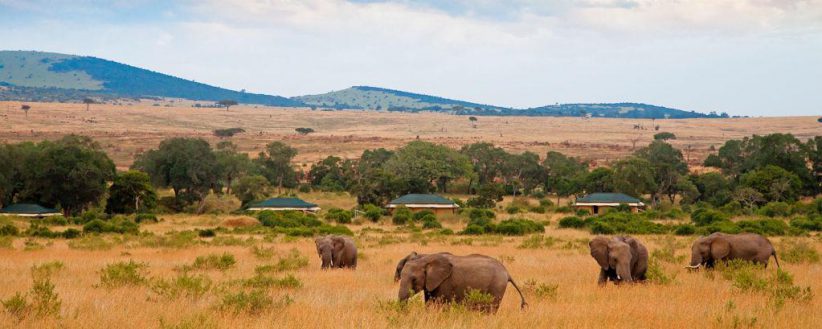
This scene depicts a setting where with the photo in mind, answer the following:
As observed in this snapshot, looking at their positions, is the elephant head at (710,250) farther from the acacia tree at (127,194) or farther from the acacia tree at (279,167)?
the acacia tree at (279,167)

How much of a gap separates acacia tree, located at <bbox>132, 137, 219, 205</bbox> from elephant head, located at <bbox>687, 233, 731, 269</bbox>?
6018cm

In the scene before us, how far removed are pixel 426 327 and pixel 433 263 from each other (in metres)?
2.17

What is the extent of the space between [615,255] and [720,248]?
189 inches

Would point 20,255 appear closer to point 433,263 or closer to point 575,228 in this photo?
point 433,263

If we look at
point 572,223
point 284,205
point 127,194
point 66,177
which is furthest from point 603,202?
point 66,177

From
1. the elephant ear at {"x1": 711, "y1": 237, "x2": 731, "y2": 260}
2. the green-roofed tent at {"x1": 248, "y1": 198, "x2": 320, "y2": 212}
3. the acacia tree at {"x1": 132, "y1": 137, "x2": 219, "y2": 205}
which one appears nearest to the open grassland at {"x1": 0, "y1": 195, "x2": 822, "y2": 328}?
the elephant ear at {"x1": 711, "y1": 237, "x2": 731, "y2": 260}

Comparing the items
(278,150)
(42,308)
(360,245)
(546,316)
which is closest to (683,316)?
(546,316)

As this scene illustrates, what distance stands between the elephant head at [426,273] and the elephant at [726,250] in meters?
10.3

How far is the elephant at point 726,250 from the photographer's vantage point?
21.5 metres

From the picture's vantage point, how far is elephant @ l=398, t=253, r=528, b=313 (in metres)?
13.4

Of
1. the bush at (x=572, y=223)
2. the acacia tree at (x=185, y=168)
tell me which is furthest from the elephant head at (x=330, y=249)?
the acacia tree at (x=185, y=168)

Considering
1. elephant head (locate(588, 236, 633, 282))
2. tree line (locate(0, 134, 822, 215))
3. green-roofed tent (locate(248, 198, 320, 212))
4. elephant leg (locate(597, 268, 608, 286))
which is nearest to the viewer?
elephant head (locate(588, 236, 633, 282))

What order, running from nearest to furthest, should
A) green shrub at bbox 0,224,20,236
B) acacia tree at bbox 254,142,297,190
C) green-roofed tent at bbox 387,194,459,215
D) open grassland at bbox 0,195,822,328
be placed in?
open grassland at bbox 0,195,822,328
green shrub at bbox 0,224,20,236
green-roofed tent at bbox 387,194,459,215
acacia tree at bbox 254,142,297,190

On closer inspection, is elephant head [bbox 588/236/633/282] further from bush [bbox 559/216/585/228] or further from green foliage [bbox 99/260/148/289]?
bush [bbox 559/216/585/228]
